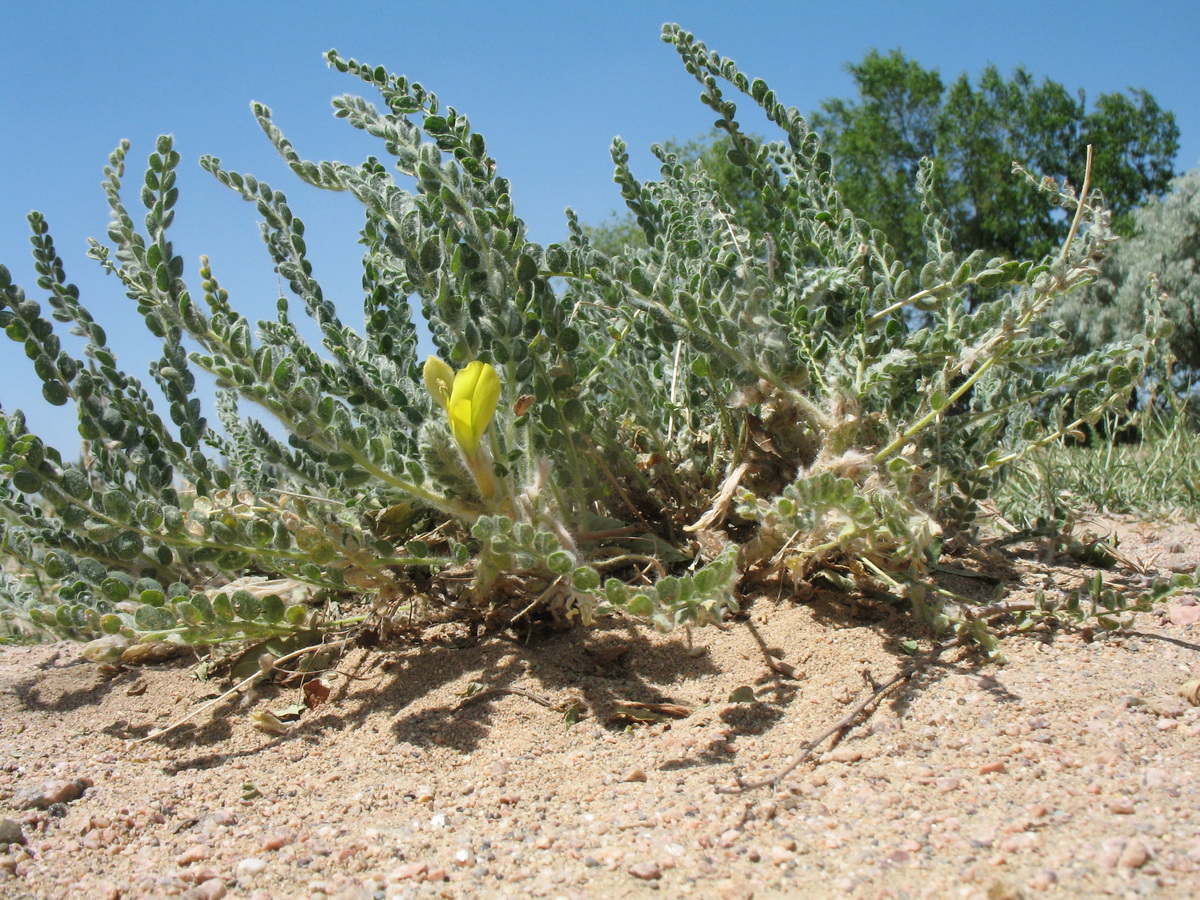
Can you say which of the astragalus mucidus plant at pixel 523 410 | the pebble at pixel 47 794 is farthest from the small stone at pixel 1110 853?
the pebble at pixel 47 794

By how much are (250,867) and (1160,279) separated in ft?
39.6

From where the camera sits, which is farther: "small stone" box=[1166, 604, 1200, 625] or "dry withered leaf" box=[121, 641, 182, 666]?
"dry withered leaf" box=[121, 641, 182, 666]

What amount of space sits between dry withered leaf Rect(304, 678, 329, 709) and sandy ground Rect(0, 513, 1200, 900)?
3cm

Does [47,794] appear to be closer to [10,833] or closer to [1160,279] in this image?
[10,833]

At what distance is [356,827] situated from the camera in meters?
1.19

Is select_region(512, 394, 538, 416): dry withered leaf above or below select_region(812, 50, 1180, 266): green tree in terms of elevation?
below

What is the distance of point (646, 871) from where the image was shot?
101 centimetres

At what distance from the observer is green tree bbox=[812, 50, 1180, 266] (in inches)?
734

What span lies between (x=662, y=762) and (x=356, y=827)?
453mm

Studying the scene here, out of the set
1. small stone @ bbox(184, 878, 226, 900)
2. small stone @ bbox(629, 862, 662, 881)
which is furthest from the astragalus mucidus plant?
small stone @ bbox(184, 878, 226, 900)

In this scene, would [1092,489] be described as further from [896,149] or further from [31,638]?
[896,149]

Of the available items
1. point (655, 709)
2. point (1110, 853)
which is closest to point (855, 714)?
point (655, 709)

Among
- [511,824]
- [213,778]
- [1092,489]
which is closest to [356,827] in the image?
[511,824]

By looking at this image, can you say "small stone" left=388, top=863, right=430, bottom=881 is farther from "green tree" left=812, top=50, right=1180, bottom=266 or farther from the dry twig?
"green tree" left=812, top=50, right=1180, bottom=266
